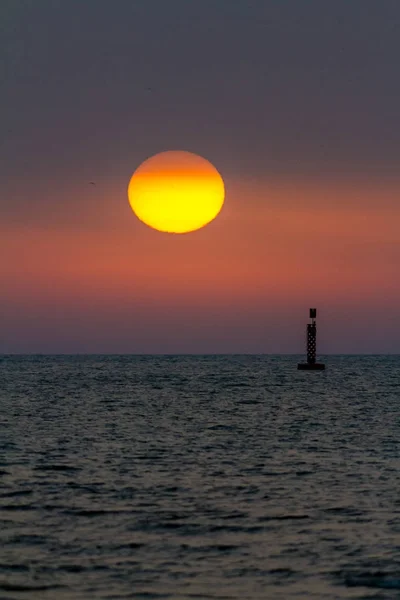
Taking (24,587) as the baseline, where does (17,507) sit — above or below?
above

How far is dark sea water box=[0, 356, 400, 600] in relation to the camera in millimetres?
20500

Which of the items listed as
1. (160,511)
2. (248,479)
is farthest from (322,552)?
(248,479)

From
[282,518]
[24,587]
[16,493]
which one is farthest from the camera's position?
[16,493]

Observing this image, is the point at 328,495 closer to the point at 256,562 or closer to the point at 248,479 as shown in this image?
the point at 248,479

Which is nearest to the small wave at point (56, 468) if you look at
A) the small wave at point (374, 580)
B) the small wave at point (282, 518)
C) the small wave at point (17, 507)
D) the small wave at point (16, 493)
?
the small wave at point (16, 493)

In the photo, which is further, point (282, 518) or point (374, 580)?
point (282, 518)

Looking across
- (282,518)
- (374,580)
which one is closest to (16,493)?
(282,518)

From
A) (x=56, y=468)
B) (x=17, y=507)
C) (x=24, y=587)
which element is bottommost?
(x=24, y=587)

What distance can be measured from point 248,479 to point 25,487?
7.26m

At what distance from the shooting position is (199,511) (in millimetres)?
27891

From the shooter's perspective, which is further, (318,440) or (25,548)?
(318,440)

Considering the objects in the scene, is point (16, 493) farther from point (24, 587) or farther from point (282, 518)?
point (24, 587)

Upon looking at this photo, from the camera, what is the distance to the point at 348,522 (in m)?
26.4

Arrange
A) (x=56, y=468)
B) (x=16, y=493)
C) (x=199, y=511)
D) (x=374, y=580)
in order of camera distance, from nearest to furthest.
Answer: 1. (x=374, y=580)
2. (x=199, y=511)
3. (x=16, y=493)
4. (x=56, y=468)
